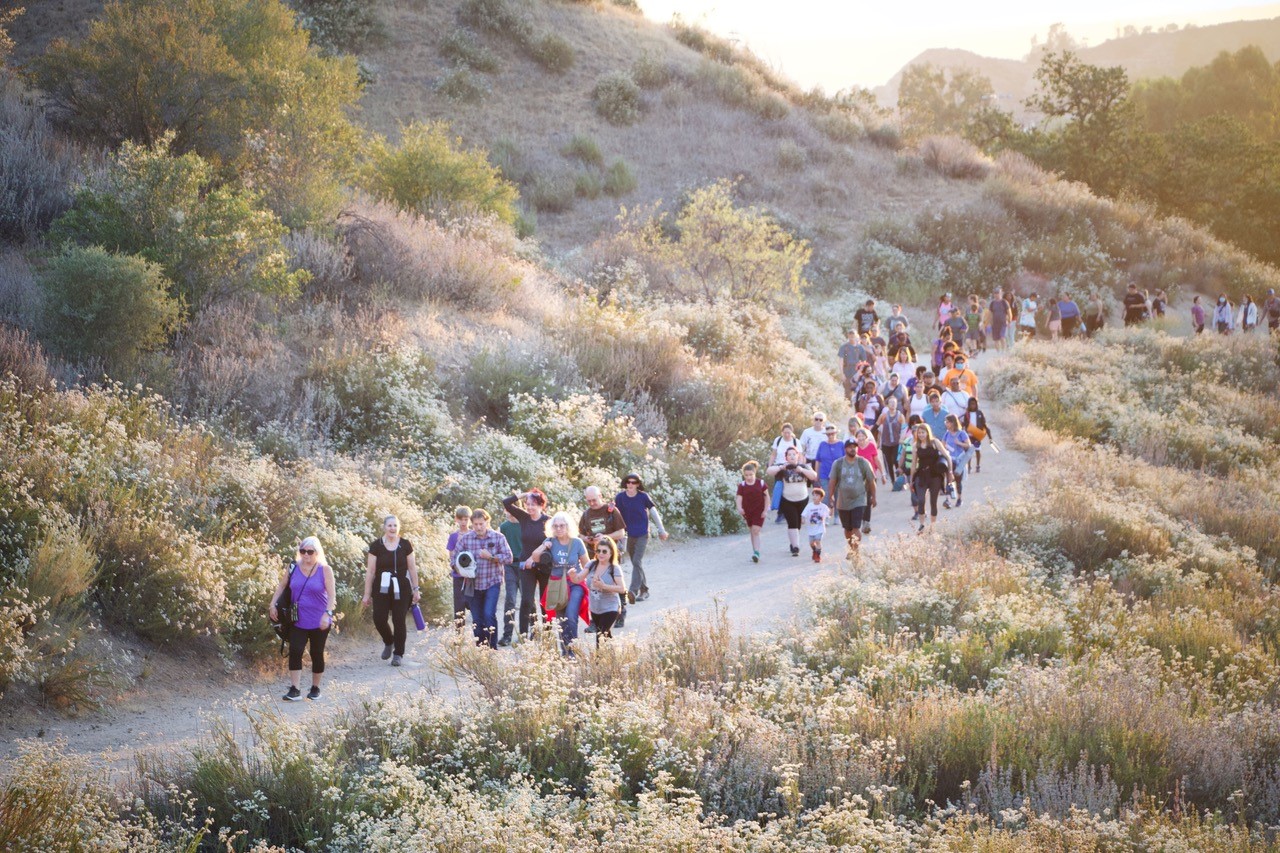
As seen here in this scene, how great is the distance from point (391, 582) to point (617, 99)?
35433 mm

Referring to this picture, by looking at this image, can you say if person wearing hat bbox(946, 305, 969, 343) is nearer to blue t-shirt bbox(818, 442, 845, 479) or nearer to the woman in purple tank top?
blue t-shirt bbox(818, 442, 845, 479)

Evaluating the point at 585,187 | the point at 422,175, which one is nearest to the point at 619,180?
the point at 585,187

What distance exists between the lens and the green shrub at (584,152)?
37706 millimetres

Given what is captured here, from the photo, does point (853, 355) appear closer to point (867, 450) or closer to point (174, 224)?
point (867, 450)

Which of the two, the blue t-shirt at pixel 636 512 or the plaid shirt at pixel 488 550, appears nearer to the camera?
the plaid shirt at pixel 488 550

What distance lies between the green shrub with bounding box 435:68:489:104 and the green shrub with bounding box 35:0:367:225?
1879 centimetres

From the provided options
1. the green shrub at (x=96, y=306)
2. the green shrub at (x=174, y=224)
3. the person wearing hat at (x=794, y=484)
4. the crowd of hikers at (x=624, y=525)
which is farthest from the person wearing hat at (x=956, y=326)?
the green shrub at (x=96, y=306)

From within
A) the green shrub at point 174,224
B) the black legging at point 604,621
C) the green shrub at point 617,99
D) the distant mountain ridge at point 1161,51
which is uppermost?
Answer: the distant mountain ridge at point 1161,51

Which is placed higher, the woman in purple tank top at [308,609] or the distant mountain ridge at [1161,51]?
the distant mountain ridge at [1161,51]

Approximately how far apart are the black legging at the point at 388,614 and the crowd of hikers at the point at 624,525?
14mm

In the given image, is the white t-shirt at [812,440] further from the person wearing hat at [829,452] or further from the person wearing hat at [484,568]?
the person wearing hat at [484,568]

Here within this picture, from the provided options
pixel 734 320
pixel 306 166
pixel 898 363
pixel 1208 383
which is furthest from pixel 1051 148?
pixel 306 166

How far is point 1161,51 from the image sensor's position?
596 ft

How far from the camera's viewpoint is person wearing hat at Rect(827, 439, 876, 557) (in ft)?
44.8
